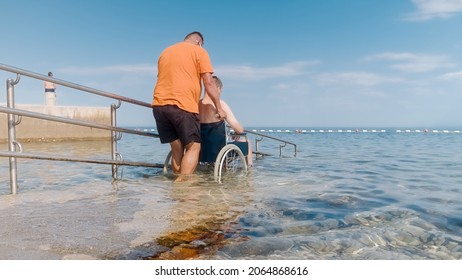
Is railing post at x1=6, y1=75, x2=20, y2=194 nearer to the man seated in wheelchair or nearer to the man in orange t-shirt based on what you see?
the man in orange t-shirt

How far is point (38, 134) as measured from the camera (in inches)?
607

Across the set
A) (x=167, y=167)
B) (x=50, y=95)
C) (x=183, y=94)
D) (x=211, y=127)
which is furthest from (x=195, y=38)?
(x=50, y=95)

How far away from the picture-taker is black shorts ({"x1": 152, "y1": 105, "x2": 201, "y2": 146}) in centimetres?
455

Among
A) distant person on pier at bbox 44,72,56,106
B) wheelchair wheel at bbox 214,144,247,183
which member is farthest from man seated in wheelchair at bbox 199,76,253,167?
distant person on pier at bbox 44,72,56,106

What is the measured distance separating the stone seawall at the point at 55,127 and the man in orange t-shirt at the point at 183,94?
11.7 m

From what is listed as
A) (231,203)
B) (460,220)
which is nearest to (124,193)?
(231,203)

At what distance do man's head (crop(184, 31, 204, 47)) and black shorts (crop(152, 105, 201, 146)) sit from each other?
1.03 meters

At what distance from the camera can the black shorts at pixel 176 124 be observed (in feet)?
14.9

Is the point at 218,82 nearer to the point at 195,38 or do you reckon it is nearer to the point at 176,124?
the point at 195,38

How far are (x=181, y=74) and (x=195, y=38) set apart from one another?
69 centimetres

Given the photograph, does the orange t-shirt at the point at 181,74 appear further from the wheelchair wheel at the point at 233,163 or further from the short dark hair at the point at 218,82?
the wheelchair wheel at the point at 233,163

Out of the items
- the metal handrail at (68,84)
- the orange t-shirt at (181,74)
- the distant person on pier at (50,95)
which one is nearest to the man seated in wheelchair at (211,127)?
the orange t-shirt at (181,74)
